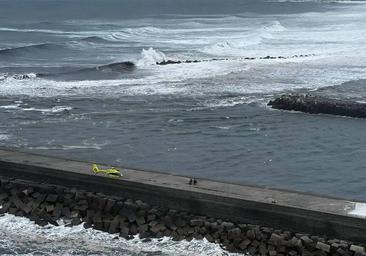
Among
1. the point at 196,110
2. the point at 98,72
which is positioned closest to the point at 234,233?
the point at 196,110

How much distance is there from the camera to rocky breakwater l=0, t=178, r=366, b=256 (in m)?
17.4

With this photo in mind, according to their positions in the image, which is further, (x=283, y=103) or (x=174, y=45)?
(x=174, y=45)

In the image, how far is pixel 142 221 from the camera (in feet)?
63.2

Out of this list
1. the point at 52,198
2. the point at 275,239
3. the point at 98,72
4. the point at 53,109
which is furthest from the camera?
the point at 98,72

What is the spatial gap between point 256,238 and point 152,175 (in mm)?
4114

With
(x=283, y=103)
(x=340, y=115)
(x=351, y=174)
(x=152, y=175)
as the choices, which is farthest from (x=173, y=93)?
(x=152, y=175)

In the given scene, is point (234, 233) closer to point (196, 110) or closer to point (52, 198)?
point (52, 198)

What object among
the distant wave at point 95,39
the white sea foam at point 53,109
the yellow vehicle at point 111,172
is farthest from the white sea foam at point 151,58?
the yellow vehicle at point 111,172

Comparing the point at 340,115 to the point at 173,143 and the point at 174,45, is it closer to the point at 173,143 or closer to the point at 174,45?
the point at 173,143

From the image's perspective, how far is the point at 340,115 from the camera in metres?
35.8

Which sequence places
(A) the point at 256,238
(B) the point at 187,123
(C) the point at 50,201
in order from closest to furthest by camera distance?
(A) the point at 256,238, (C) the point at 50,201, (B) the point at 187,123

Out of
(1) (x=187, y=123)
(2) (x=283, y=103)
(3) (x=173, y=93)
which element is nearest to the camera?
(1) (x=187, y=123)

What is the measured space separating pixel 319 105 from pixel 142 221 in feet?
63.3

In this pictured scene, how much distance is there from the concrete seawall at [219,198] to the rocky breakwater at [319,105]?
665 inches
